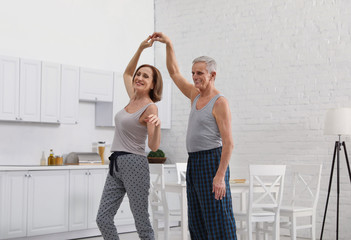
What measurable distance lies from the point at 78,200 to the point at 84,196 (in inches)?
3.8

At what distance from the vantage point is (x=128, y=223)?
6906 mm

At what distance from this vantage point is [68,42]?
7.14 m

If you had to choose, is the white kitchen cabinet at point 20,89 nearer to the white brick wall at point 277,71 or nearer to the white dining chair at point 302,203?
the white brick wall at point 277,71

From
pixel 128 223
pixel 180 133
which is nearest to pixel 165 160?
pixel 180 133

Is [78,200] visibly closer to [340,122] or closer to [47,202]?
[47,202]

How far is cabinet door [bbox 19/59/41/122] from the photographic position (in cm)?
625

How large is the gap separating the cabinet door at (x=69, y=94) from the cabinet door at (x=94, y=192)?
0.73m

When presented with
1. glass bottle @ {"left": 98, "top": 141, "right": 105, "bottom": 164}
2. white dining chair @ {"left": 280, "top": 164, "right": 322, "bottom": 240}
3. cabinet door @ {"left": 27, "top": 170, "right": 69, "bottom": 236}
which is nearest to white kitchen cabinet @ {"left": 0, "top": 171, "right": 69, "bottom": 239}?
cabinet door @ {"left": 27, "top": 170, "right": 69, "bottom": 236}

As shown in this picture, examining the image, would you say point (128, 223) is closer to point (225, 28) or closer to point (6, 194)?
point (6, 194)

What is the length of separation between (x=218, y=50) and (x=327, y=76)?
1694mm

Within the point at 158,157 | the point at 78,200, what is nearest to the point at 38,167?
the point at 78,200

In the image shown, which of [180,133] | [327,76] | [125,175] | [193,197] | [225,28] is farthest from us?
[180,133]

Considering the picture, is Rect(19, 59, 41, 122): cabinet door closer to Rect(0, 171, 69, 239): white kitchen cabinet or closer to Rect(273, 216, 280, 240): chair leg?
Rect(0, 171, 69, 239): white kitchen cabinet

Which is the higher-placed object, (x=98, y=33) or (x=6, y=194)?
(x=98, y=33)
